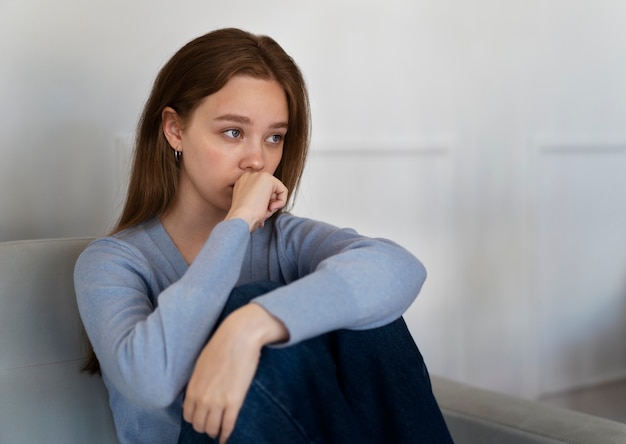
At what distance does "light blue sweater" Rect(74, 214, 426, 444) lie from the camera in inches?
39.6

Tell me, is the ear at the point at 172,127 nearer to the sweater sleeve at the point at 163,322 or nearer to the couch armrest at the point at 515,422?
the sweater sleeve at the point at 163,322

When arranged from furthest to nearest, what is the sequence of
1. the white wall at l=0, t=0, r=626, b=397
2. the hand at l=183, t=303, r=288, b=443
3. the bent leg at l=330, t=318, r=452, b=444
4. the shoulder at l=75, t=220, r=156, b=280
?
the white wall at l=0, t=0, r=626, b=397
the shoulder at l=75, t=220, r=156, b=280
the bent leg at l=330, t=318, r=452, b=444
the hand at l=183, t=303, r=288, b=443

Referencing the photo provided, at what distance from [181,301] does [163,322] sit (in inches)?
1.3

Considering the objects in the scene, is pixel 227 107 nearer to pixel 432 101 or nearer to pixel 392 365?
pixel 392 365

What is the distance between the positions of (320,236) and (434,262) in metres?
1.09

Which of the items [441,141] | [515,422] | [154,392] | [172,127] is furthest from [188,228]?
[441,141]

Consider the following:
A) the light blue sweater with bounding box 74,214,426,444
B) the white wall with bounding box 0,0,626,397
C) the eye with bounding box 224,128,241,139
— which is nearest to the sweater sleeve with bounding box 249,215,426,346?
the light blue sweater with bounding box 74,214,426,444

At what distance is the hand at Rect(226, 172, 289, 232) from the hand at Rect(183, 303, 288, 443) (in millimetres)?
207

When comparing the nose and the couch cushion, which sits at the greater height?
the nose

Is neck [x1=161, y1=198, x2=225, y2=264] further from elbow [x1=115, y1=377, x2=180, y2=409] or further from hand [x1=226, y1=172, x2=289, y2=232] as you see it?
elbow [x1=115, y1=377, x2=180, y2=409]

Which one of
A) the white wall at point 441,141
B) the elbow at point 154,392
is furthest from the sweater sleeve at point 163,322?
the white wall at point 441,141

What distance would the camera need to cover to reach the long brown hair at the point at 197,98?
1.27m

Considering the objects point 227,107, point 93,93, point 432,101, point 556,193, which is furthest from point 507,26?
point 227,107

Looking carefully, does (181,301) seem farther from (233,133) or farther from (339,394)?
(233,133)
